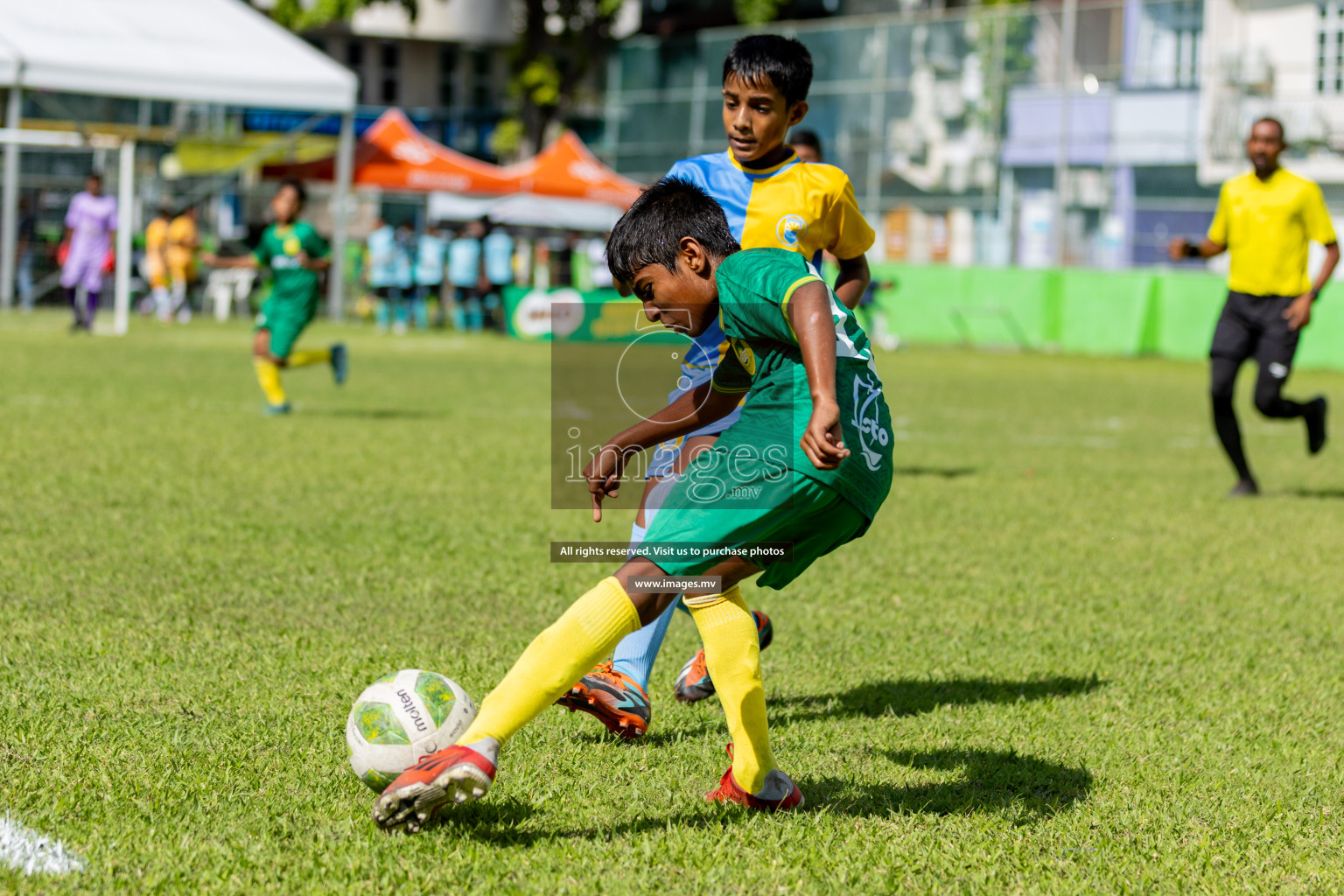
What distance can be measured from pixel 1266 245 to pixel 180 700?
6.87 metres

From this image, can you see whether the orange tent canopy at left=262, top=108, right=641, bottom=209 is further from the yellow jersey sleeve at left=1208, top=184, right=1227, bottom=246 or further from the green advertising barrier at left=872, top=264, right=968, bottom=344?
the yellow jersey sleeve at left=1208, top=184, right=1227, bottom=246

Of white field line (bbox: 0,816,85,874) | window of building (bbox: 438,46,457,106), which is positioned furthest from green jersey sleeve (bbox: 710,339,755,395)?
window of building (bbox: 438,46,457,106)

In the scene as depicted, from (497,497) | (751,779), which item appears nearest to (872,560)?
(497,497)

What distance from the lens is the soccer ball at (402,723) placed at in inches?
122

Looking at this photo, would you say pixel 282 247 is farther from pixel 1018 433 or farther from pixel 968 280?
pixel 968 280

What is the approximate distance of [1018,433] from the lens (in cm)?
1208

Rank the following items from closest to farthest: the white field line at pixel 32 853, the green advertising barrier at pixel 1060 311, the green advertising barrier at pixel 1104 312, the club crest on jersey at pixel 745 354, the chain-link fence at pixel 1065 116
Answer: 1. the white field line at pixel 32 853
2. the club crest on jersey at pixel 745 354
3. the green advertising barrier at pixel 1060 311
4. the green advertising barrier at pixel 1104 312
5. the chain-link fence at pixel 1065 116

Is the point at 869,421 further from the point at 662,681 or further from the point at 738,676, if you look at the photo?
the point at 662,681

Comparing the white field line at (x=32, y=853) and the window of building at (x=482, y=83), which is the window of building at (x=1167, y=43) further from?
the white field line at (x=32, y=853)

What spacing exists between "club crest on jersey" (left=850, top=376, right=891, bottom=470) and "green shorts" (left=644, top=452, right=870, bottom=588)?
0.12 meters

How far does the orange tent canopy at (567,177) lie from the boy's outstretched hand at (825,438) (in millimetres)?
24208

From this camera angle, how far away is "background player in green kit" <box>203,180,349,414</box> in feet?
36.5

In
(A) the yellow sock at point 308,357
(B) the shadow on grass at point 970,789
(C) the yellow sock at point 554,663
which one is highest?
(A) the yellow sock at point 308,357

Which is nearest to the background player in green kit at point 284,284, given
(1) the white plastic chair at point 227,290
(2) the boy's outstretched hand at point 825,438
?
(2) the boy's outstretched hand at point 825,438
